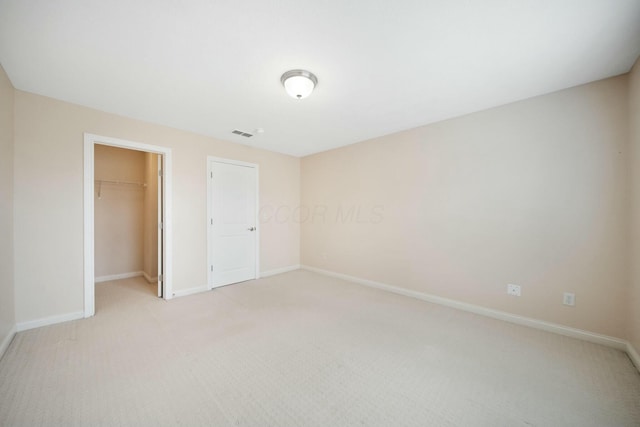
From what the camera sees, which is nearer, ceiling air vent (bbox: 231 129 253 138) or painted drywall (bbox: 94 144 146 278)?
ceiling air vent (bbox: 231 129 253 138)

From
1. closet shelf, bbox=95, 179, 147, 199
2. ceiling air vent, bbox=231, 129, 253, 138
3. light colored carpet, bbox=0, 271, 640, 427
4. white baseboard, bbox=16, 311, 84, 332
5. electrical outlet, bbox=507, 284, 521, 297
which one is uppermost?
ceiling air vent, bbox=231, 129, 253, 138

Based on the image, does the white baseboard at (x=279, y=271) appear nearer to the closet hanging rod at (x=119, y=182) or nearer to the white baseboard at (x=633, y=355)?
the closet hanging rod at (x=119, y=182)

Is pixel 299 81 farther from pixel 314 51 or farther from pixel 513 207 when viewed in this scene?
pixel 513 207

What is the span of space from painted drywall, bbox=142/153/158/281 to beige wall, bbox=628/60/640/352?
5.62 m

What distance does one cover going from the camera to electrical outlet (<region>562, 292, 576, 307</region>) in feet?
7.48

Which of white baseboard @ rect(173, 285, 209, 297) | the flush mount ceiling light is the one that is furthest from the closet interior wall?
the flush mount ceiling light

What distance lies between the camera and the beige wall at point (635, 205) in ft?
6.15

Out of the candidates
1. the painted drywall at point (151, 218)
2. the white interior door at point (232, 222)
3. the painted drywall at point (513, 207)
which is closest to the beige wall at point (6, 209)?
the painted drywall at point (151, 218)

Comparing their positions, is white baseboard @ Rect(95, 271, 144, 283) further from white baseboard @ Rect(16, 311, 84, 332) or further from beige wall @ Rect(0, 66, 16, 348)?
beige wall @ Rect(0, 66, 16, 348)

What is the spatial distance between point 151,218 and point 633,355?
5998 millimetres

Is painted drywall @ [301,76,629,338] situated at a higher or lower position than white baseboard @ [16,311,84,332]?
higher

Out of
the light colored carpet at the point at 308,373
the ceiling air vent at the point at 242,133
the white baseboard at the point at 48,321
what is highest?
the ceiling air vent at the point at 242,133

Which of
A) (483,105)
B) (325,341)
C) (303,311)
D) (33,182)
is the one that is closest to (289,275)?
(303,311)

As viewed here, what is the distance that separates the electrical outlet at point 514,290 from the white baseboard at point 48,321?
4821mm
